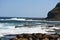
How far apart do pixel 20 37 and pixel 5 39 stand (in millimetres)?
1043

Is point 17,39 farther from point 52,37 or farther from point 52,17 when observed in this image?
point 52,17

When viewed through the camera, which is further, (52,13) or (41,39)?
(52,13)

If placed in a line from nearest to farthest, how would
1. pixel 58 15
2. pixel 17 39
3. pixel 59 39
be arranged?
1. pixel 17 39
2. pixel 59 39
3. pixel 58 15

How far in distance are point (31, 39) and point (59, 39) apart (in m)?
1.86

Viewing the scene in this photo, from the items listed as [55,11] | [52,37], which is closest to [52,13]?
[55,11]

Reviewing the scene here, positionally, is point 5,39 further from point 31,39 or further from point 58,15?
point 58,15

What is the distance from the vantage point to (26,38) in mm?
13141

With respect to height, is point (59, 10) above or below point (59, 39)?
below

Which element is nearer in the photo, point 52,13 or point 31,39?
point 31,39

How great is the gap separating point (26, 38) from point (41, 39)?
998 millimetres

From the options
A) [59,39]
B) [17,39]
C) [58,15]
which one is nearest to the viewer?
[17,39]

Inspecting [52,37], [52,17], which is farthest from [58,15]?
[52,37]

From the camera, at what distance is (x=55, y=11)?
305ft

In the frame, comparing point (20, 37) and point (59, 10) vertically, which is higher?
point (20, 37)
